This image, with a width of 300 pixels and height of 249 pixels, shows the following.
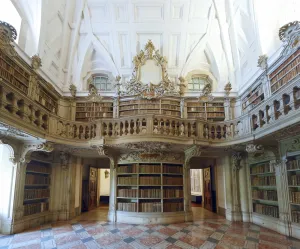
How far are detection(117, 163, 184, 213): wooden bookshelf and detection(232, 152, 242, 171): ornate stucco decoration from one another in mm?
1692

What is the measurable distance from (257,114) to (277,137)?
662 mm

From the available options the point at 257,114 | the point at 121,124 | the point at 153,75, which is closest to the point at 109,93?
the point at 153,75

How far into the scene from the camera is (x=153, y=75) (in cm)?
740

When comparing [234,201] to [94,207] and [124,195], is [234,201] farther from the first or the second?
[94,207]

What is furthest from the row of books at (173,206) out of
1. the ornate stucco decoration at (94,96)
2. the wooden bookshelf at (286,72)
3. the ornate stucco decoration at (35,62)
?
the ornate stucco decoration at (35,62)

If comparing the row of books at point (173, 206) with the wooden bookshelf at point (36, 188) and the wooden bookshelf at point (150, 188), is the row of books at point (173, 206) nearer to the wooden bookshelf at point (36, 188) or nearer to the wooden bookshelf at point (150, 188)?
the wooden bookshelf at point (150, 188)

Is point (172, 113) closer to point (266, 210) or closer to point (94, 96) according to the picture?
point (94, 96)

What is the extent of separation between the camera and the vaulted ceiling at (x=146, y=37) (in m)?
7.18

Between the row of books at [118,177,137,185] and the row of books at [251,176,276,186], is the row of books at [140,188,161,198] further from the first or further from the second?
the row of books at [251,176,276,186]

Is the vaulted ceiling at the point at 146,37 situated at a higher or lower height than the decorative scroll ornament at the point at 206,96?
higher

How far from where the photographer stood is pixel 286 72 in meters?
4.84

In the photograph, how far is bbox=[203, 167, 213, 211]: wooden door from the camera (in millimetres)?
8428

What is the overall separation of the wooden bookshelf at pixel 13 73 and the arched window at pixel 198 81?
556 cm

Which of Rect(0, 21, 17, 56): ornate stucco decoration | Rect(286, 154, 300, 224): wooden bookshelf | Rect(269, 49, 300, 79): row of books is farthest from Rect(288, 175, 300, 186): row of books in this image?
Rect(0, 21, 17, 56): ornate stucco decoration
